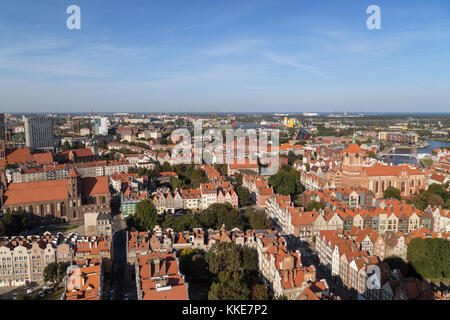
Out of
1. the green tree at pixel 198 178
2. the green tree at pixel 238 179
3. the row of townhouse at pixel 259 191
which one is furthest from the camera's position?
the green tree at pixel 238 179

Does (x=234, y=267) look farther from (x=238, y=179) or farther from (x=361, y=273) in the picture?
(x=238, y=179)

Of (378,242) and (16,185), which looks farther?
(16,185)

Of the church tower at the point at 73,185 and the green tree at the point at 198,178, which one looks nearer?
the church tower at the point at 73,185

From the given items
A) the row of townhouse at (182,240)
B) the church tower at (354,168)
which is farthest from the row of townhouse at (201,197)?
the church tower at (354,168)

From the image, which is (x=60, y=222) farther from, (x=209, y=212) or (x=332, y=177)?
(x=332, y=177)

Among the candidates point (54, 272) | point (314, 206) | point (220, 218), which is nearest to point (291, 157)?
point (314, 206)

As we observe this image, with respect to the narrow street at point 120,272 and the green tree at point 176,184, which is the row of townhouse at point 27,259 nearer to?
the narrow street at point 120,272
